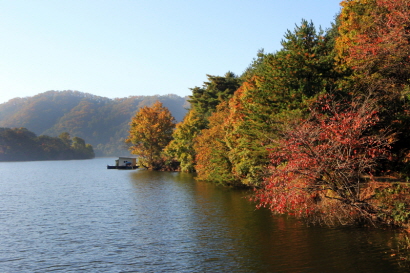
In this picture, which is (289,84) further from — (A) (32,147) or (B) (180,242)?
(A) (32,147)

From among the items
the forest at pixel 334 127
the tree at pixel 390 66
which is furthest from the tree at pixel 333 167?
the tree at pixel 390 66

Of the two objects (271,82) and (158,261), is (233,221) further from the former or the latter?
(271,82)

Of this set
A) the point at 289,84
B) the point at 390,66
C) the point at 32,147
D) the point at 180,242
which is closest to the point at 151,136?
the point at 289,84

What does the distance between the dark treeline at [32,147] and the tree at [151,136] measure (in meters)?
99.8

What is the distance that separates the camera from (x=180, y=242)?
63.2 feet

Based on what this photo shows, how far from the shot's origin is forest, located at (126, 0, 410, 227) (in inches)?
781

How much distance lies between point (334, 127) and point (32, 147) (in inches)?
6747

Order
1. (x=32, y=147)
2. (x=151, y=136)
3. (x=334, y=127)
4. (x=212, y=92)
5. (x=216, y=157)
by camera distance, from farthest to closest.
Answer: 1. (x=32, y=147)
2. (x=151, y=136)
3. (x=212, y=92)
4. (x=216, y=157)
5. (x=334, y=127)

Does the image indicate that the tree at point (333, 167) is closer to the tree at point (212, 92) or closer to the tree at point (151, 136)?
the tree at point (212, 92)

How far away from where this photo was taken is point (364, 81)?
91.9ft

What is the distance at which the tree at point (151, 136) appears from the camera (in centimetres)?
8406

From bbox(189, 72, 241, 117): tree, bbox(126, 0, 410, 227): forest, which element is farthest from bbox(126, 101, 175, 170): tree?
bbox(126, 0, 410, 227): forest

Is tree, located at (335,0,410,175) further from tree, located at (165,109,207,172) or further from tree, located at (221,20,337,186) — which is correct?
tree, located at (165,109,207,172)

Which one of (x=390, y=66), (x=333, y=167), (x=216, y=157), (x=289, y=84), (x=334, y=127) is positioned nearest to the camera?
(x=333, y=167)
